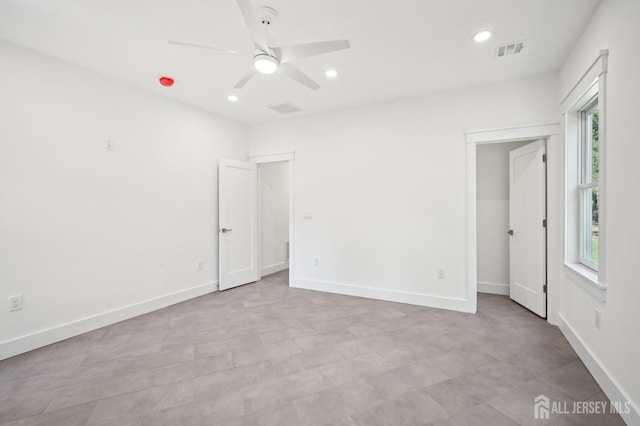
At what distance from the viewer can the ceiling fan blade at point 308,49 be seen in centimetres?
196

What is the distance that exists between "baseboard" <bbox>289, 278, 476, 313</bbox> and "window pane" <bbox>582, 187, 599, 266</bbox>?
130cm

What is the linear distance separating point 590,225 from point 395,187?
205 cm

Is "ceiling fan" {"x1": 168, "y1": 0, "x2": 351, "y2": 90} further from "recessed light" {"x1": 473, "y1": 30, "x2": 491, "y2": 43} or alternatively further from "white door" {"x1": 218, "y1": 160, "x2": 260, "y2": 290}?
"white door" {"x1": 218, "y1": 160, "x2": 260, "y2": 290}

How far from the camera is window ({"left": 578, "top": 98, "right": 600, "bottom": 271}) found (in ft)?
8.61

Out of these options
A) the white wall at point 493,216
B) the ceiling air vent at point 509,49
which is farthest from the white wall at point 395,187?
the white wall at point 493,216

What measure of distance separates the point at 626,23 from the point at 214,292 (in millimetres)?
5121

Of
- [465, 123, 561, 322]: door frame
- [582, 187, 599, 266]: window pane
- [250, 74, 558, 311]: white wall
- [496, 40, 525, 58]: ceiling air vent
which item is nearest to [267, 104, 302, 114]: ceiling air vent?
[250, 74, 558, 311]: white wall

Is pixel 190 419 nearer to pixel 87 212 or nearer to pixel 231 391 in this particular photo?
pixel 231 391

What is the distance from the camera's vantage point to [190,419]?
1785 millimetres

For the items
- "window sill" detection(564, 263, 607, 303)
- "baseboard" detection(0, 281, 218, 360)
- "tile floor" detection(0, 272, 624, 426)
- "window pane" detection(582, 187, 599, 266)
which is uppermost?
"window pane" detection(582, 187, 599, 266)

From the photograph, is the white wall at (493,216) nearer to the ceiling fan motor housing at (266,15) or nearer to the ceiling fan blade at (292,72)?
the ceiling fan blade at (292,72)

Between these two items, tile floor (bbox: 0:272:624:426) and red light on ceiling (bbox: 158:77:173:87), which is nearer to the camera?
tile floor (bbox: 0:272:624:426)

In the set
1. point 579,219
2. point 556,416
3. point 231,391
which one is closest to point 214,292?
point 231,391

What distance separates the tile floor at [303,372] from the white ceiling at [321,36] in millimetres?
2828
